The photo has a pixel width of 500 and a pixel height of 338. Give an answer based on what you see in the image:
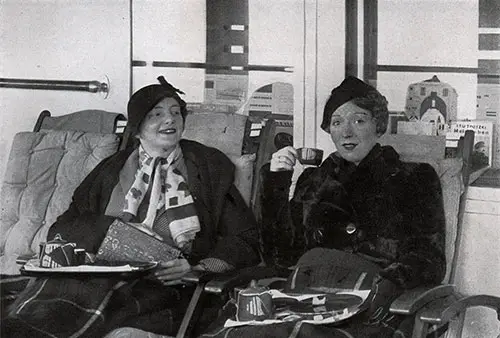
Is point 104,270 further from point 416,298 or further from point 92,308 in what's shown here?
point 416,298

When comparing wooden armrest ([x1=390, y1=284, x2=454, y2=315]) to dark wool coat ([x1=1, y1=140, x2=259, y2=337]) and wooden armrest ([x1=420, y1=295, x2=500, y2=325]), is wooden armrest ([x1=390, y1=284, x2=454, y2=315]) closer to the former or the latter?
wooden armrest ([x1=420, y1=295, x2=500, y2=325])

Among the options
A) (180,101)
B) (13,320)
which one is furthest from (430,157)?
(13,320)

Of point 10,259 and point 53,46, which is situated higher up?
point 53,46

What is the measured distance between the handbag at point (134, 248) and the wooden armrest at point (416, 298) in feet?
1.85

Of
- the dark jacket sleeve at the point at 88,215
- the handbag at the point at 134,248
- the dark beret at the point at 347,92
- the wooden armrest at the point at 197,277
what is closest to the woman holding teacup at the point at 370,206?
the dark beret at the point at 347,92

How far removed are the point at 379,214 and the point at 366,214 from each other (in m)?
0.03

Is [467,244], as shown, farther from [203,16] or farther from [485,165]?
[203,16]

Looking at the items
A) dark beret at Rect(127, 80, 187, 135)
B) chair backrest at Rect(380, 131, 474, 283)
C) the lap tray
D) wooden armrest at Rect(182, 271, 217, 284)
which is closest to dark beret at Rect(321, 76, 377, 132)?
chair backrest at Rect(380, 131, 474, 283)

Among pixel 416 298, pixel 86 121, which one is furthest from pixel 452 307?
pixel 86 121

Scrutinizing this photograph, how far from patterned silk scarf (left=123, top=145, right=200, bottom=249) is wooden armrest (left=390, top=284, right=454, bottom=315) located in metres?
0.54

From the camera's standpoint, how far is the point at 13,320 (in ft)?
7.75

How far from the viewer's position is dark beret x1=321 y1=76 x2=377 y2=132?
223 cm

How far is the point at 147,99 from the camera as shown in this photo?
2371 mm

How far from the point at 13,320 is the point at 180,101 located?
0.66 m
